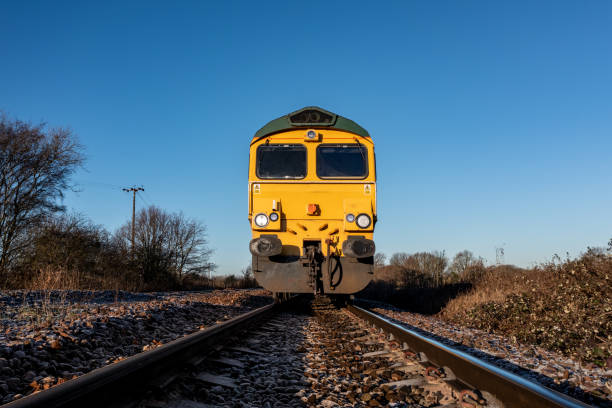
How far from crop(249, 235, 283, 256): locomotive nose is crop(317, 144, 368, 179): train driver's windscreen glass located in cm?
167

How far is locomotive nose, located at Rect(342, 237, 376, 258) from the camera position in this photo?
760 cm

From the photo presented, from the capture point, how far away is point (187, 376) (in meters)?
2.89

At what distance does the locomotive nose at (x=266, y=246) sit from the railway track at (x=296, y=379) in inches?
123

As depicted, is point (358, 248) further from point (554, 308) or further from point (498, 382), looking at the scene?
point (498, 382)

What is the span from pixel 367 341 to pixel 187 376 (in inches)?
100

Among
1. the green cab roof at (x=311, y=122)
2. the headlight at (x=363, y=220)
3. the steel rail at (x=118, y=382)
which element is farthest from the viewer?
the green cab roof at (x=311, y=122)

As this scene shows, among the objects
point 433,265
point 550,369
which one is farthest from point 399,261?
point 550,369

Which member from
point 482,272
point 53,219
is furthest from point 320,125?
point 53,219

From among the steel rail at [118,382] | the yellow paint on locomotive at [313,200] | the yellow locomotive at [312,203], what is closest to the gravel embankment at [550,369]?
the yellow locomotive at [312,203]

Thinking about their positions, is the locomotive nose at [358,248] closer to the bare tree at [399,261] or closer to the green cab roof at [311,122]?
the green cab roof at [311,122]

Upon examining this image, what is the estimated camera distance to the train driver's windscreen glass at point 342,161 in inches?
330

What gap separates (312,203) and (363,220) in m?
1.05

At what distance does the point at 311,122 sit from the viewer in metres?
8.55

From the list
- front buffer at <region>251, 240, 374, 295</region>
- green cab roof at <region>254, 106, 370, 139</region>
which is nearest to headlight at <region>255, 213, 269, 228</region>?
front buffer at <region>251, 240, 374, 295</region>
